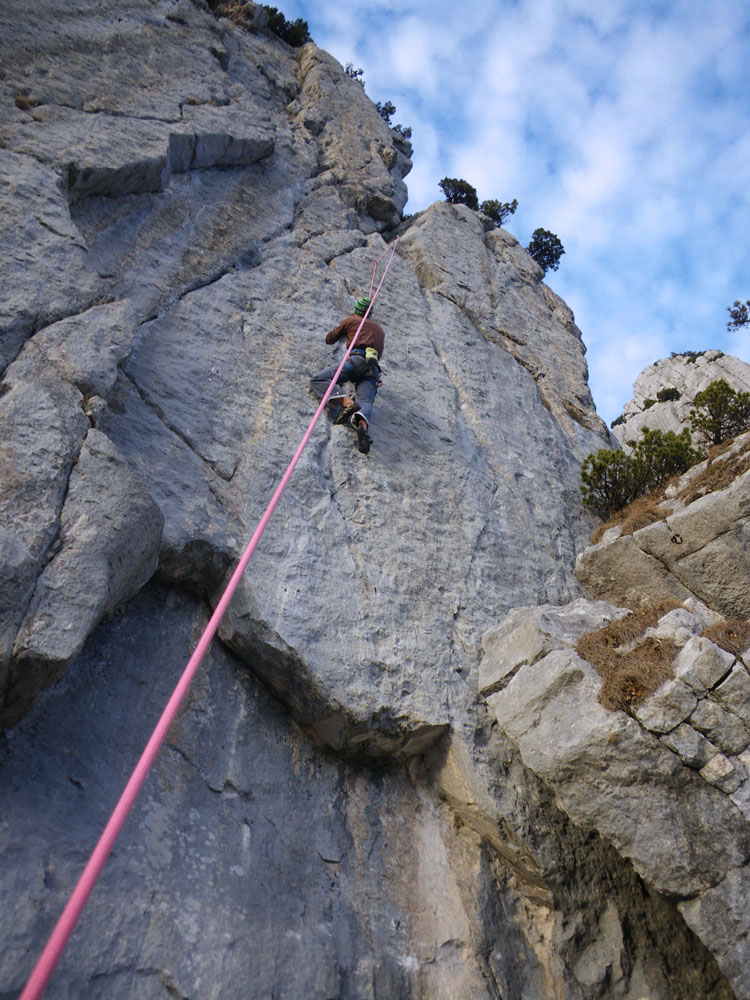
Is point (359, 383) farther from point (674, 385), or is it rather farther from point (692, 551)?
point (674, 385)

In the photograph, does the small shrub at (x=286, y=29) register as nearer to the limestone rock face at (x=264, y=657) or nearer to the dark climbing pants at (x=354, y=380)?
the limestone rock face at (x=264, y=657)

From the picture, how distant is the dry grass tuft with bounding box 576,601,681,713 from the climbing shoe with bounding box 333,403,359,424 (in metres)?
4.16

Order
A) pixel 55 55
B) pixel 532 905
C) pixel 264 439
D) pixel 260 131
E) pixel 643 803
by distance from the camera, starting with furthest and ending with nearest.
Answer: pixel 260 131 → pixel 55 55 → pixel 264 439 → pixel 532 905 → pixel 643 803

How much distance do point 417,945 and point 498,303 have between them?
1201cm

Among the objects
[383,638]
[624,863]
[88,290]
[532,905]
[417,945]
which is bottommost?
[417,945]

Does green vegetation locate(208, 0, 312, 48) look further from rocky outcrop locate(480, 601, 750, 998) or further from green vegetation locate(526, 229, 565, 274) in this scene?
rocky outcrop locate(480, 601, 750, 998)

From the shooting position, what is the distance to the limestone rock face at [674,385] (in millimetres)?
29422

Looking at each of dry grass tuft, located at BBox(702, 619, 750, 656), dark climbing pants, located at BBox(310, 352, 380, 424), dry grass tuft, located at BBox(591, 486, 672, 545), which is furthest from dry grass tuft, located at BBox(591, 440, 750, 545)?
dark climbing pants, located at BBox(310, 352, 380, 424)

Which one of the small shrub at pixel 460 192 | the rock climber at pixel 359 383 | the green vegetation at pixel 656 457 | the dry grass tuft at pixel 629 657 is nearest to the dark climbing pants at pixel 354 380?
the rock climber at pixel 359 383

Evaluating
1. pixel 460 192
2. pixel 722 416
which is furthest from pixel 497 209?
pixel 722 416

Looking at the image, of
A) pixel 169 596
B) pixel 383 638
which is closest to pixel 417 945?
pixel 383 638

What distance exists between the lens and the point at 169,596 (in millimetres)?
6715

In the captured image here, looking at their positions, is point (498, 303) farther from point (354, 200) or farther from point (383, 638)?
point (383, 638)

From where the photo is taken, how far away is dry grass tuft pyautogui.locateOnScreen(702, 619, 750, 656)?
6.32 m
